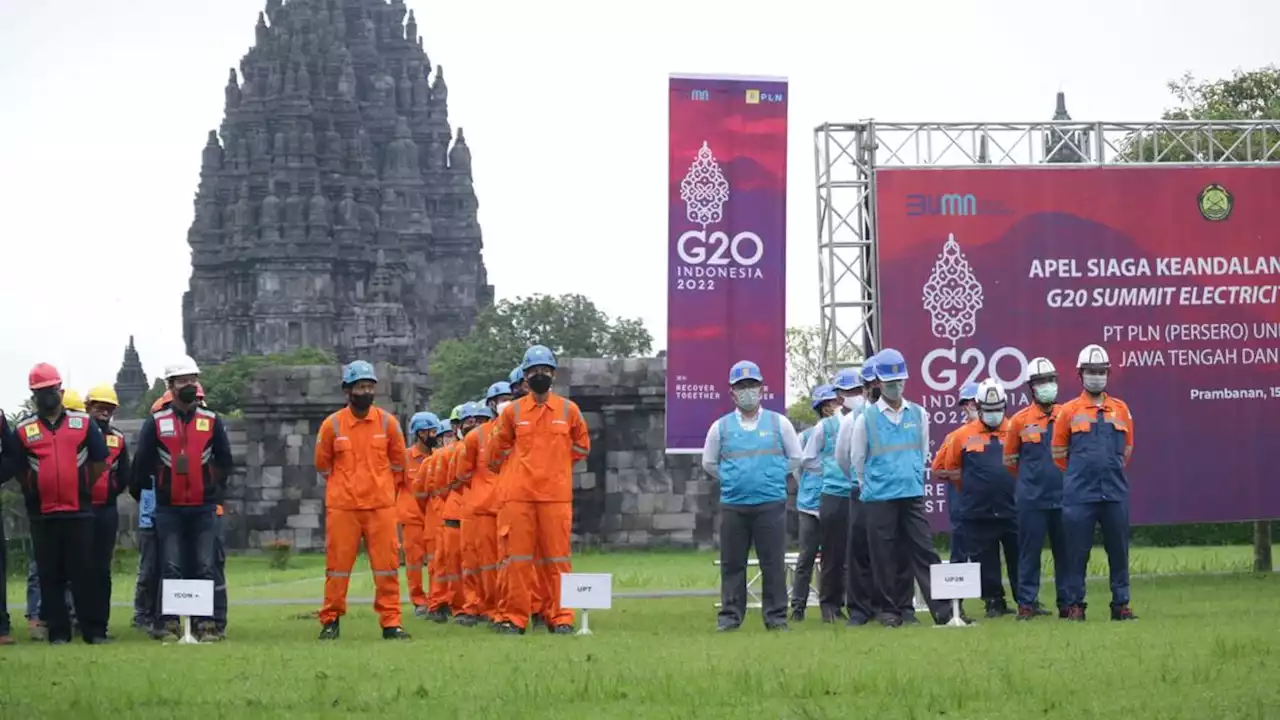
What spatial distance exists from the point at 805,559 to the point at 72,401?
20.4 feet

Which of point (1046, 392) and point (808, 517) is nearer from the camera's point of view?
point (1046, 392)

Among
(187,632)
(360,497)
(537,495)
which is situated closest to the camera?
(187,632)

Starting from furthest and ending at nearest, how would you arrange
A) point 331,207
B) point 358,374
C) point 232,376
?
point 331,207 → point 232,376 → point 358,374

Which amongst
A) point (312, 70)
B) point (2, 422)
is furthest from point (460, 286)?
point (2, 422)

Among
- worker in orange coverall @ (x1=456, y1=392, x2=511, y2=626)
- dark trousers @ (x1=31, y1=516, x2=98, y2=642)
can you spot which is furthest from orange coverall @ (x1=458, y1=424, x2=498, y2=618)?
dark trousers @ (x1=31, y1=516, x2=98, y2=642)

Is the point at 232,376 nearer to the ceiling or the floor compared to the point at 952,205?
nearer to the ceiling

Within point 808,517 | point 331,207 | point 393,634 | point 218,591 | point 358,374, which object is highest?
point 331,207

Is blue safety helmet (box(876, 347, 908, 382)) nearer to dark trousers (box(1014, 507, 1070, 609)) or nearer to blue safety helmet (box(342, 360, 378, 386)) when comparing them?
dark trousers (box(1014, 507, 1070, 609))

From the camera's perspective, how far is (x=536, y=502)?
1634 cm

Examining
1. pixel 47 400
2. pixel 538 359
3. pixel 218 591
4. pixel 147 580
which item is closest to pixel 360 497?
pixel 218 591

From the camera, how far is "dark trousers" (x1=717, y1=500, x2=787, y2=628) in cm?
1638

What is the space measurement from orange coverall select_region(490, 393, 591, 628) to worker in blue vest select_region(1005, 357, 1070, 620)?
11.4 feet

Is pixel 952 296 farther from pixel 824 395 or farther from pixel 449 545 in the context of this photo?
pixel 449 545

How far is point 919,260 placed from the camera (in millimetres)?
23125
